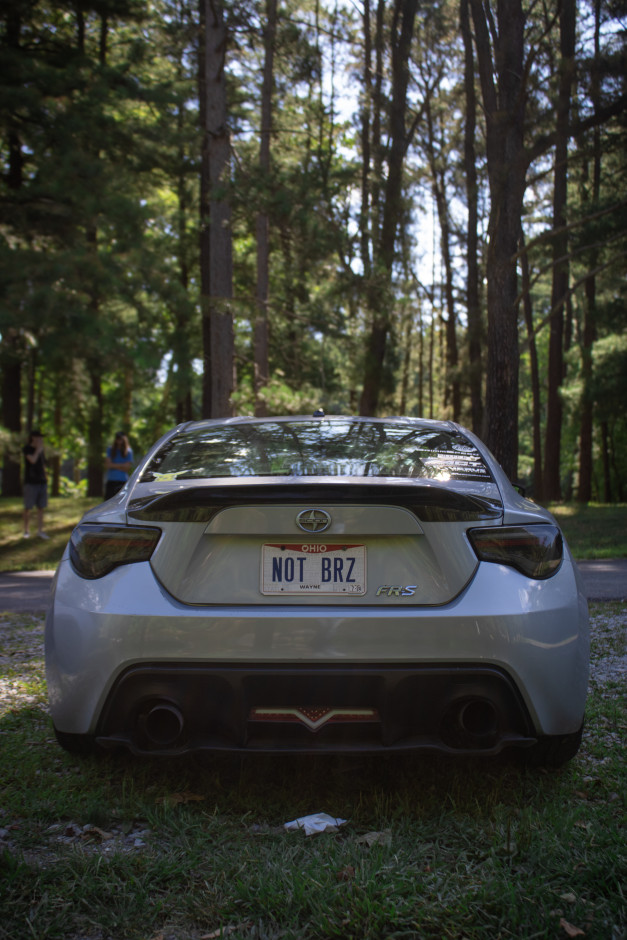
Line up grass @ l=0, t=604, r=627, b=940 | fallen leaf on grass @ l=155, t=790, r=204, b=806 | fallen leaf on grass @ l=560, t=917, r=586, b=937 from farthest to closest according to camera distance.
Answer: fallen leaf on grass @ l=155, t=790, r=204, b=806 → grass @ l=0, t=604, r=627, b=940 → fallen leaf on grass @ l=560, t=917, r=586, b=937

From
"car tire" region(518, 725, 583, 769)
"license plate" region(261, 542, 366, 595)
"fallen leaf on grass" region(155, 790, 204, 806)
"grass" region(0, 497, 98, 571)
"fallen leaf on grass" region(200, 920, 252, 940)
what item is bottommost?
"grass" region(0, 497, 98, 571)

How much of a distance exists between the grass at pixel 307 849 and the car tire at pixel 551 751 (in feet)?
0.45

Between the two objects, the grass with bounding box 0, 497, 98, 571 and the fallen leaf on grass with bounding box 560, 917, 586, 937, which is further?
the grass with bounding box 0, 497, 98, 571

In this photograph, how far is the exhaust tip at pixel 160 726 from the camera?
2.70m

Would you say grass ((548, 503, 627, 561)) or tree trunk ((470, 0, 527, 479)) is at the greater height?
tree trunk ((470, 0, 527, 479))

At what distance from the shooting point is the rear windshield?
2.98 metres

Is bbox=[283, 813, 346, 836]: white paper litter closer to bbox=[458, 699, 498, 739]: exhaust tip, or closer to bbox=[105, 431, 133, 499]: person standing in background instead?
bbox=[458, 699, 498, 739]: exhaust tip

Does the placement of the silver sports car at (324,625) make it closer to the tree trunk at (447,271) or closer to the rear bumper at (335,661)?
the rear bumper at (335,661)

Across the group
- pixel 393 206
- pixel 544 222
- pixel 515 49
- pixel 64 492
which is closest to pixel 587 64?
pixel 515 49

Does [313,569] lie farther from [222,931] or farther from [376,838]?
[222,931]

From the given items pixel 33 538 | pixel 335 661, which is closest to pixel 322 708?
pixel 335 661

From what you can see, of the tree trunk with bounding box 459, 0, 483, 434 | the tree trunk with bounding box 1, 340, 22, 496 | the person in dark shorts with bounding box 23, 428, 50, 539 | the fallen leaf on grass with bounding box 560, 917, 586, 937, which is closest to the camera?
the fallen leaf on grass with bounding box 560, 917, 586, 937

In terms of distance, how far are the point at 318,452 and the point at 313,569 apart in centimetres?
75

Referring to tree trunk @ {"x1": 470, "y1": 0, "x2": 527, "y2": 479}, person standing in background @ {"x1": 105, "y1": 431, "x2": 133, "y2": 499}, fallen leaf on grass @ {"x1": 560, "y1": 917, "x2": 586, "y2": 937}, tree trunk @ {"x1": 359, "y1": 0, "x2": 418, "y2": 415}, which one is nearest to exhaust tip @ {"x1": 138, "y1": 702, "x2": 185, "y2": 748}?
fallen leaf on grass @ {"x1": 560, "y1": 917, "x2": 586, "y2": 937}
